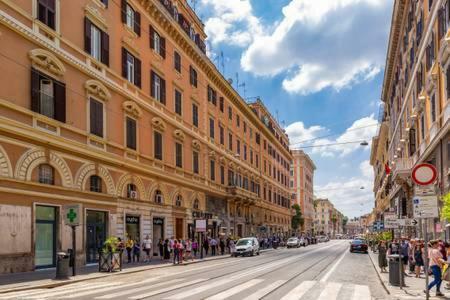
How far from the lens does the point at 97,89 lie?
28.2 meters

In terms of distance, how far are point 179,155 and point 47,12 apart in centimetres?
1769

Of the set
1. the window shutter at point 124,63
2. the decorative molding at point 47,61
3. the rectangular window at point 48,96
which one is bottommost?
the rectangular window at point 48,96

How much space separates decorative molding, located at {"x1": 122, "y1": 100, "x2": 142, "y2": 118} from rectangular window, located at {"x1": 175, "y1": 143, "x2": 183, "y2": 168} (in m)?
6.97

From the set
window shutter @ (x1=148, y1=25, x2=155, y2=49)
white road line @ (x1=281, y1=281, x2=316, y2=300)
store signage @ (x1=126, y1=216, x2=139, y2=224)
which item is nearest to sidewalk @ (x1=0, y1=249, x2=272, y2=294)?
store signage @ (x1=126, y1=216, x2=139, y2=224)

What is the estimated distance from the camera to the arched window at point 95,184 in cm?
2752

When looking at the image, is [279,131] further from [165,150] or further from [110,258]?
[110,258]

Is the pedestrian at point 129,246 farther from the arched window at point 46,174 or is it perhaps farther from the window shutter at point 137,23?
the window shutter at point 137,23

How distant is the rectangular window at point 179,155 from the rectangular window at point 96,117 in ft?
37.6

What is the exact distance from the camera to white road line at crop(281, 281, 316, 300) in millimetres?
14203

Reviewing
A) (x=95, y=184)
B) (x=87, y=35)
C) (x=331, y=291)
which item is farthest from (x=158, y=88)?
(x=331, y=291)

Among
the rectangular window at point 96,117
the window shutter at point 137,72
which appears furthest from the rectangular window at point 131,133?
the rectangular window at point 96,117

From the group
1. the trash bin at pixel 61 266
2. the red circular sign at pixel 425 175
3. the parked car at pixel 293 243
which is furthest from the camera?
the parked car at pixel 293 243

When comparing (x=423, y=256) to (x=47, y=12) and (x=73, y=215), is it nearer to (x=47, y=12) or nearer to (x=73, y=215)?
(x=73, y=215)

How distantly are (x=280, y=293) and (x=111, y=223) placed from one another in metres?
15.8
